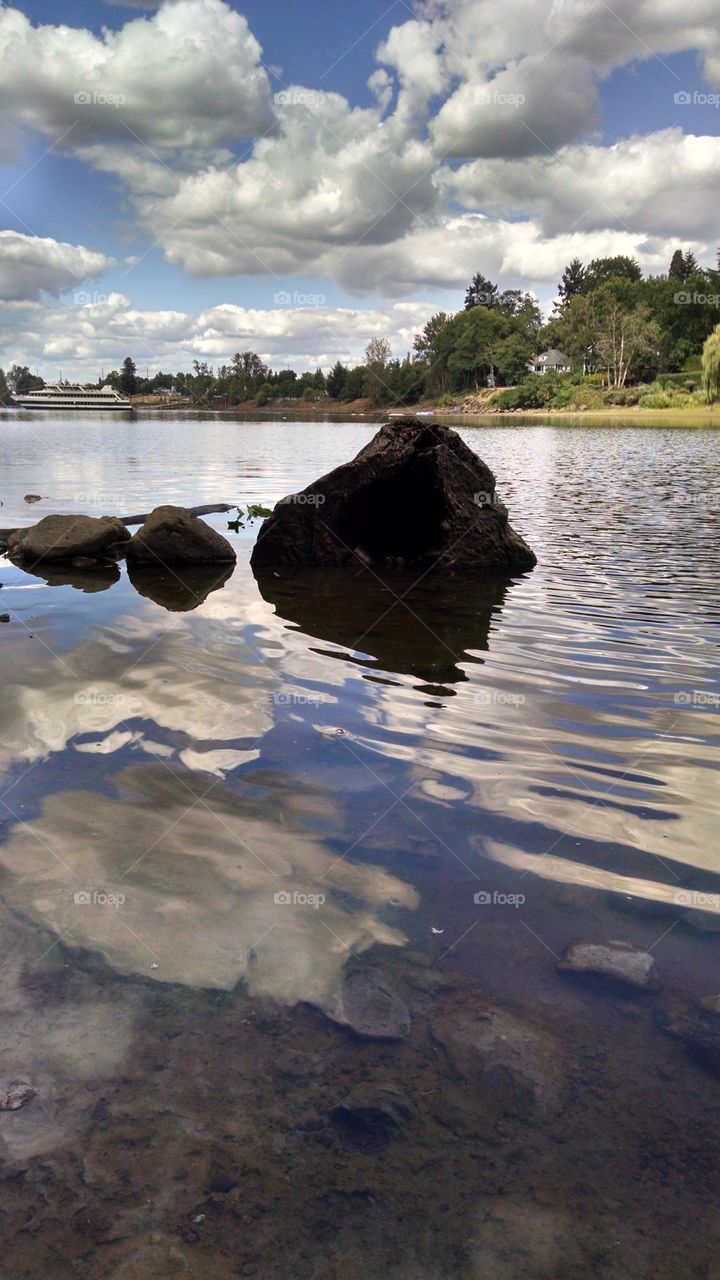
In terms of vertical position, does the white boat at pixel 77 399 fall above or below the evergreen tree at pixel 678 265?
below

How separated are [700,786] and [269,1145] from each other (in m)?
3.52

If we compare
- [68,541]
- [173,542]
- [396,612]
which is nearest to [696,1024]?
[396,612]

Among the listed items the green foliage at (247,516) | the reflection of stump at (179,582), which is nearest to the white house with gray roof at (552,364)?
the green foliage at (247,516)

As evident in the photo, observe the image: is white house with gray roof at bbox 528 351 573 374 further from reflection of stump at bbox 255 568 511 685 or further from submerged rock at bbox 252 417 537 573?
reflection of stump at bbox 255 568 511 685

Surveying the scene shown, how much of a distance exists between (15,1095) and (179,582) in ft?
32.6

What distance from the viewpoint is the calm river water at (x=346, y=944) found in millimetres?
2346

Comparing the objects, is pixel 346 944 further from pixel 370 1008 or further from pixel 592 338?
pixel 592 338

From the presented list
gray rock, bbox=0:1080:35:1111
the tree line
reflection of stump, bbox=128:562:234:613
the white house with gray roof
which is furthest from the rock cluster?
the white house with gray roof

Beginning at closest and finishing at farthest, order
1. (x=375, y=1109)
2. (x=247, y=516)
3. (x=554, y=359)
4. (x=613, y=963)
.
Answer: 1. (x=375, y=1109)
2. (x=613, y=963)
3. (x=247, y=516)
4. (x=554, y=359)

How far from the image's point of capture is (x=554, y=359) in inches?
5994

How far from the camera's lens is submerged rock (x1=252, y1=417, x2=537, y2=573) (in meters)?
13.3

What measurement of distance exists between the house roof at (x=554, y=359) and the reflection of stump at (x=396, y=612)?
145 meters

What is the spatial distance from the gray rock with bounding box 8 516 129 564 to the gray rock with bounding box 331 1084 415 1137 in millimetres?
12004

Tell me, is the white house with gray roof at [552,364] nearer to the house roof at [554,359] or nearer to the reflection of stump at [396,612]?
the house roof at [554,359]
